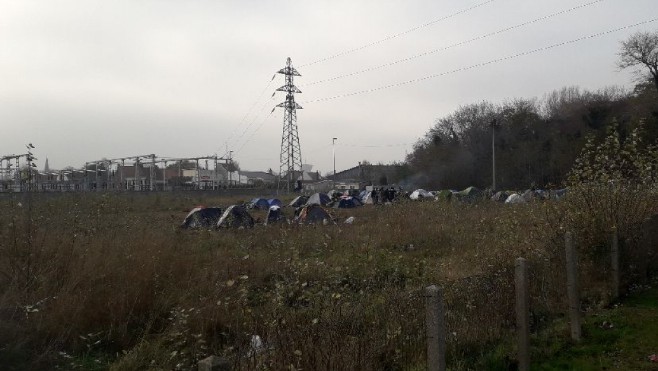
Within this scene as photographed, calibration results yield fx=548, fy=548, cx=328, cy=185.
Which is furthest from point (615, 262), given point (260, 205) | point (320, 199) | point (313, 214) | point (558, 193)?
point (320, 199)

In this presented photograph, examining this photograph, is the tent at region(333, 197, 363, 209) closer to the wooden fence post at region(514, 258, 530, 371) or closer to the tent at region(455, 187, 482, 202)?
the tent at region(455, 187, 482, 202)

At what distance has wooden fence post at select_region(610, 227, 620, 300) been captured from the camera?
784 centimetres

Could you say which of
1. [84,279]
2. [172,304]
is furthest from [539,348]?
[84,279]

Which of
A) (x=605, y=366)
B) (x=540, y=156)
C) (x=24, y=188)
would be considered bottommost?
(x=605, y=366)

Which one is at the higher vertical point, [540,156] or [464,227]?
[540,156]

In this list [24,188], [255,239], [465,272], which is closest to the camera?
[24,188]

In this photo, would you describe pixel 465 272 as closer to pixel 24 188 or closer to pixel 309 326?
pixel 309 326

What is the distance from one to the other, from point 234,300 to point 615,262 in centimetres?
542

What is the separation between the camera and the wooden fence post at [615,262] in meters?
7.84

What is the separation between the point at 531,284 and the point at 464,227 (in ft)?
31.7

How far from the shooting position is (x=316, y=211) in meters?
25.2

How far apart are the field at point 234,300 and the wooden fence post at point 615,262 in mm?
188

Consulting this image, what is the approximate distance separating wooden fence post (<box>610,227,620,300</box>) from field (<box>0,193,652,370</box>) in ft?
0.62

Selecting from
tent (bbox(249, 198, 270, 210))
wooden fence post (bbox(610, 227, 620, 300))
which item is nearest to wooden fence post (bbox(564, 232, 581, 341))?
wooden fence post (bbox(610, 227, 620, 300))
